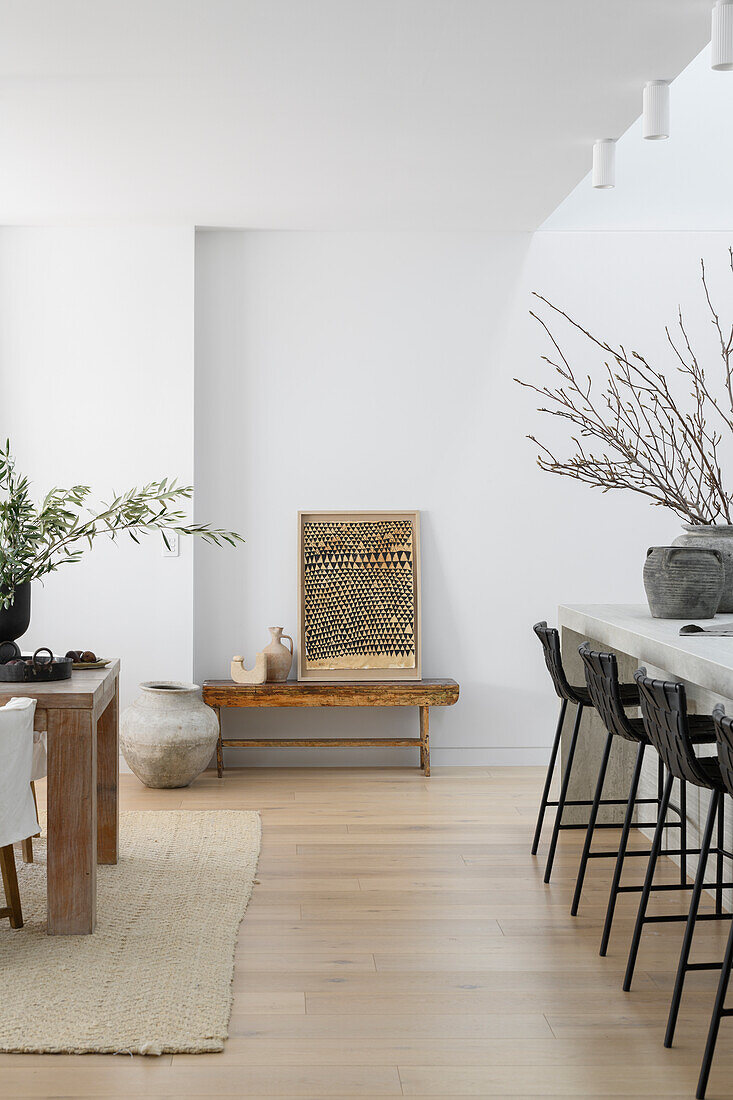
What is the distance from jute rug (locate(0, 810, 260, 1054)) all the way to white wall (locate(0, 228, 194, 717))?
1717mm

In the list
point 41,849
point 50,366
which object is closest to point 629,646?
point 41,849

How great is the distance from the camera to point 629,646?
3.79 meters

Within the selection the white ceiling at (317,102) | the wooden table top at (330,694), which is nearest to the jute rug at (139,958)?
the wooden table top at (330,694)

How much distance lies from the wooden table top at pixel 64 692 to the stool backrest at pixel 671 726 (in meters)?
1.78

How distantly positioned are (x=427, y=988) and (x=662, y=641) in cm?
131

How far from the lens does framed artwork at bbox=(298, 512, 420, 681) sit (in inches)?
247

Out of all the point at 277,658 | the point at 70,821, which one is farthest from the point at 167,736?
the point at 70,821

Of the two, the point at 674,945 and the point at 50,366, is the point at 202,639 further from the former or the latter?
the point at 674,945

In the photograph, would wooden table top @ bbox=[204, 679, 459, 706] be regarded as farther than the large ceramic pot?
Yes

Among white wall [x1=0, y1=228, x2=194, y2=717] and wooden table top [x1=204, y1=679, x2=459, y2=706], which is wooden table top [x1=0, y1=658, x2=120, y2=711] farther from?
white wall [x1=0, y1=228, x2=194, y2=717]

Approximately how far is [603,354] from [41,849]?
4161mm

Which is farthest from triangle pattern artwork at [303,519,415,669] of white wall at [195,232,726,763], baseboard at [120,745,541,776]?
baseboard at [120,745,541,776]

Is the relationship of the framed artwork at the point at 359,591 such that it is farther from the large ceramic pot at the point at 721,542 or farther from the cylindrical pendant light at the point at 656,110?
the cylindrical pendant light at the point at 656,110

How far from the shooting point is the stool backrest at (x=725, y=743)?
2496 millimetres
